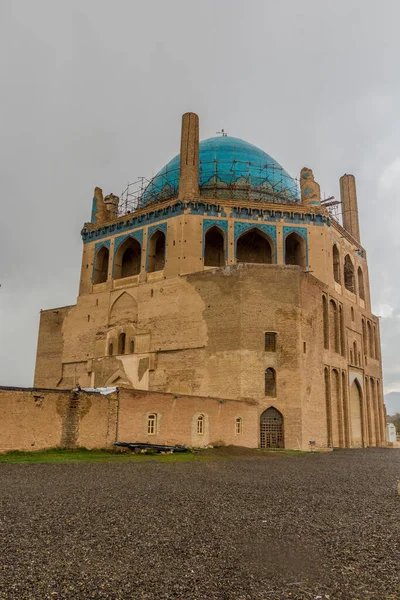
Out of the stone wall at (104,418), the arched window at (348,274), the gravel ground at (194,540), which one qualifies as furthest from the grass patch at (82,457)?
the arched window at (348,274)

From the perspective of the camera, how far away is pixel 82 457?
15.5 metres

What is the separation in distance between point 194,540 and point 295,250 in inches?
1059

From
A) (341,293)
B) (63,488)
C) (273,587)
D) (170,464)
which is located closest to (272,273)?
(341,293)

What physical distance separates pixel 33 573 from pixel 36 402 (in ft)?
41.8

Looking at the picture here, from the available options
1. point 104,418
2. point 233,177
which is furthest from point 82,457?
point 233,177

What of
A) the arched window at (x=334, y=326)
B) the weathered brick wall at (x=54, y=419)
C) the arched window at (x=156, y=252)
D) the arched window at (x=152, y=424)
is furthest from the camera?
the arched window at (x=156, y=252)

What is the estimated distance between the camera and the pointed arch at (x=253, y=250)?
3144 cm

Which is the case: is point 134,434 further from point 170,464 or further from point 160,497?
point 160,497

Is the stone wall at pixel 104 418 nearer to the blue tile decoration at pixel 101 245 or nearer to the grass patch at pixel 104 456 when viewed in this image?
the grass patch at pixel 104 456

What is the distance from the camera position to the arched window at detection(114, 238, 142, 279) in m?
31.6

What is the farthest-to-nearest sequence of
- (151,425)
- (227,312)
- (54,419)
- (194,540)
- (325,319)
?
(325,319) < (227,312) < (151,425) < (54,419) < (194,540)

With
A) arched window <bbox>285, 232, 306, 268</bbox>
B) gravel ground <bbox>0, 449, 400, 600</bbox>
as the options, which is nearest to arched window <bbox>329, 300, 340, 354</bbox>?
arched window <bbox>285, 232, 306, 268</bbox>

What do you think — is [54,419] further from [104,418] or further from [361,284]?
[361,284]

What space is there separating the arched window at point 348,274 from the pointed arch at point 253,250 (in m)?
6.00
